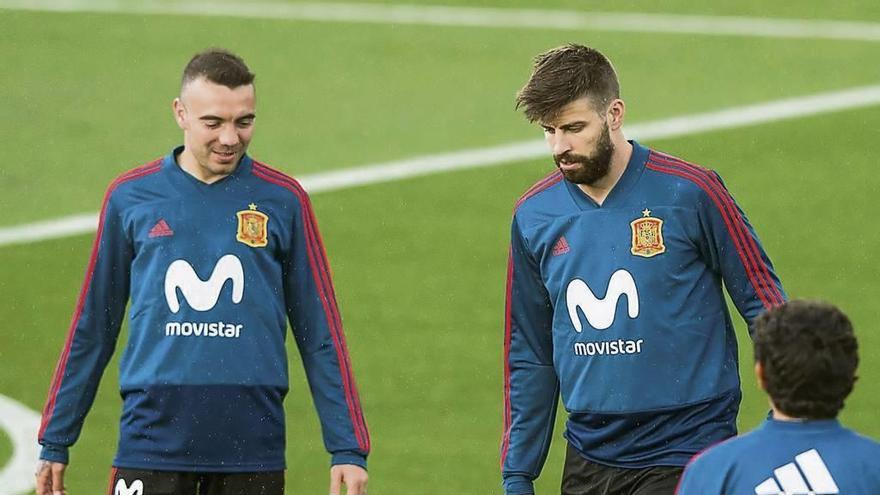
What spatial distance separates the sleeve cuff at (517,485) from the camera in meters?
7.07

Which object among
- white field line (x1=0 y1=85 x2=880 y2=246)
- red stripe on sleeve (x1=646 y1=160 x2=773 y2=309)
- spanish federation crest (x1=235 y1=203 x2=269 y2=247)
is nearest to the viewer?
red stripe on sleeve (x1=646 y1=160 x2=773 y2=309)

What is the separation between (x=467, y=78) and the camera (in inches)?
746

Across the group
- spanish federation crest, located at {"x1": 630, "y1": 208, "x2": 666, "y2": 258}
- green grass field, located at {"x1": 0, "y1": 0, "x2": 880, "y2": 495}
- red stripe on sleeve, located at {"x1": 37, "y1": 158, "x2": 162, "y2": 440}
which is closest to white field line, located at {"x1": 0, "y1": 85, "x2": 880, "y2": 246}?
green grass field, located at {"x1": 0, "y1": 0, "x2": 880, "y2": 495}

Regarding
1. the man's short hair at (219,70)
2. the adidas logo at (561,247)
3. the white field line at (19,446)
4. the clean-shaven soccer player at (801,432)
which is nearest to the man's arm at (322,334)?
the man's short hair at (219,70)

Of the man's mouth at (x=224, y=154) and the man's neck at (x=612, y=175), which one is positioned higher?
the man's mouth at (x=224, y=154)

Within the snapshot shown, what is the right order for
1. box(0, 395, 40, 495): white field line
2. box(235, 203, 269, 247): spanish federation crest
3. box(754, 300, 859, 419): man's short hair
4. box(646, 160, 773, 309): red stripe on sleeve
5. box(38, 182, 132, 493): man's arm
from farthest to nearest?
box(0, 395, 40, 495): white field line, box(38, 182, 132, 493): man's arm, box(235, 203, 269, 247): spanish federation crest, box(646, 160, 773, 309): red stripe on sleeve, box(754, 300, 859, 419): man's short hair

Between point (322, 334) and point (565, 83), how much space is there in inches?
50.2

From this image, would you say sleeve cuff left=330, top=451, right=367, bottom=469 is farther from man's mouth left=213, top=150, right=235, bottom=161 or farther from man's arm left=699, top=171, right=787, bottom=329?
man's arm left=699, top=171, right=787, bottom=329

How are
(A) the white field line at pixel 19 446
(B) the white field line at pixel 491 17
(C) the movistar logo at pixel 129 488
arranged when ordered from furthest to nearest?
1. (B) the white field line at pixel 491 17
2. (A) the white field line at pixel 19 446
3. (C) the movistar logo at pixel 129 488

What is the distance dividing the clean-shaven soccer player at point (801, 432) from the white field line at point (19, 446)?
6.02 m

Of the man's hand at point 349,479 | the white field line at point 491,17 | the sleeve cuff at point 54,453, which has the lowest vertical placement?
the man's hand at point 349,479

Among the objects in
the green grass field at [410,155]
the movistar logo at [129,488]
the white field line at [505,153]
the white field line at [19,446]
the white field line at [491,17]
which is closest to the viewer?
the movistar logo at [129,488]

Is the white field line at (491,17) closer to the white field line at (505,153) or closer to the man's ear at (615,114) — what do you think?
the white field line at (505,153)

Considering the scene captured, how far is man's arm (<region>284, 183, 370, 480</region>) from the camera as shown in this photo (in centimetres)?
707
